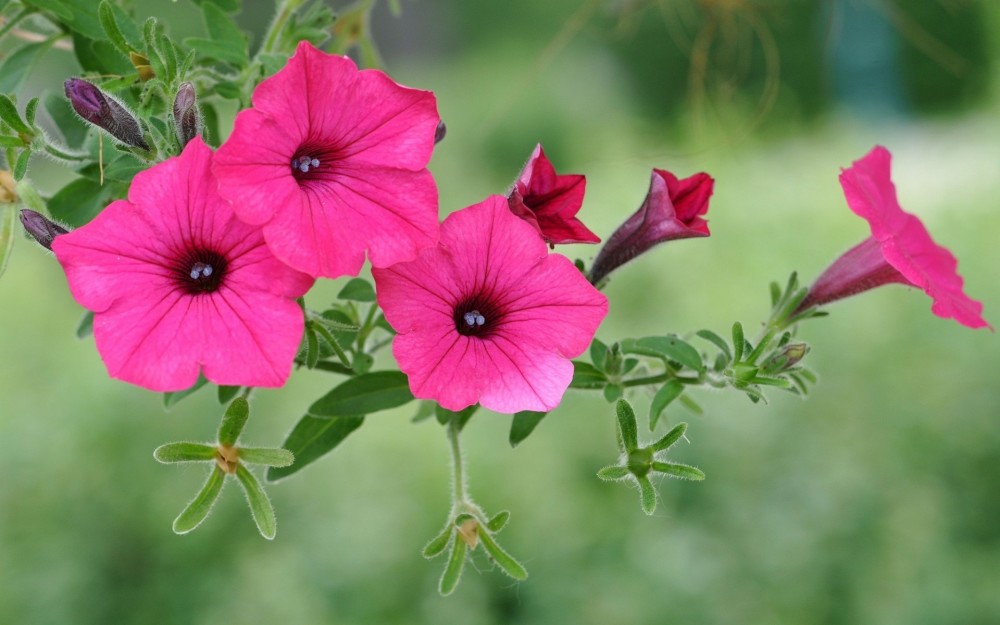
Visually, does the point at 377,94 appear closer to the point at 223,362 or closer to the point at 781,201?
the point at 223,362

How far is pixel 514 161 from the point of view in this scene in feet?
15.8

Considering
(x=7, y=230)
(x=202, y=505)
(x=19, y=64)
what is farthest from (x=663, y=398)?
(x=19, y=64)

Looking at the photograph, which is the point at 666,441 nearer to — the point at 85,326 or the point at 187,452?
the point at 187,452

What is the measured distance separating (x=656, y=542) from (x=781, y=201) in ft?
5.43

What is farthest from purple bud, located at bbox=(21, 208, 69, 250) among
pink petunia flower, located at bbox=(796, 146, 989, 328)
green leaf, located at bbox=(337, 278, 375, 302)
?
pink petunia flower, located at bbox=(796, 146, 989, 328)

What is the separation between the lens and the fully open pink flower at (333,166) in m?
0.43

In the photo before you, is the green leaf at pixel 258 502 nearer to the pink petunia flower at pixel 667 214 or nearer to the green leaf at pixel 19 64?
the pink petunia flower at pixel 667 214

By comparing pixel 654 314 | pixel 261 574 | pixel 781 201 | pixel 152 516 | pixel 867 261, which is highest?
pixel 781 201

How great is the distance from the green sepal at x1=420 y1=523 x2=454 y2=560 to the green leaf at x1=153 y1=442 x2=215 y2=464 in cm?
12

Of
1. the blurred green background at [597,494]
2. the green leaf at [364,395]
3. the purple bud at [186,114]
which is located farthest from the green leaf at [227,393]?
the blurred green background at [597,494]

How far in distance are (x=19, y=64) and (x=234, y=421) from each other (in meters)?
0.35

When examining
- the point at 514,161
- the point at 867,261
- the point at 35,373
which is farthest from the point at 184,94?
the point at 514,161

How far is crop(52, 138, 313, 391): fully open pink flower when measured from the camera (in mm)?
428

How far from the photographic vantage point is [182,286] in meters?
0.46
